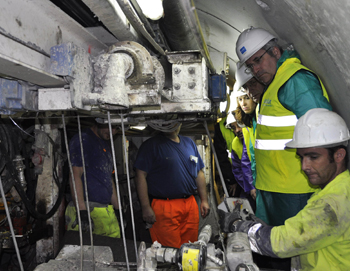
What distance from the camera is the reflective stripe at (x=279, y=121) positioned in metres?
1.83

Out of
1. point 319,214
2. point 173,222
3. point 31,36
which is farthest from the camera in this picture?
point 173,222

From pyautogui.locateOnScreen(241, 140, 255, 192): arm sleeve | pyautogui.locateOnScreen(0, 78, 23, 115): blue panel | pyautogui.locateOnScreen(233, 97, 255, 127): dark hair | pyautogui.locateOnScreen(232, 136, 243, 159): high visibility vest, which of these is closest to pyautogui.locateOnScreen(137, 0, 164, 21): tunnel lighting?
pyautogui.locateOnScreen(0, 78, 23, 115): blue panel

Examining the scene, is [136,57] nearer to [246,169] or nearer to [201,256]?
[201,256]

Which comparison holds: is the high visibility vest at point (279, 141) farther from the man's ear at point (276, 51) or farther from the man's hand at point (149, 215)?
the man's hand at point (149, 215)

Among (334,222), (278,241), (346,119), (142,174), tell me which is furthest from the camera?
(142,174)

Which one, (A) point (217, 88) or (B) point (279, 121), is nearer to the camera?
(B) point (279, 121)

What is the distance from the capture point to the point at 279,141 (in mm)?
1892

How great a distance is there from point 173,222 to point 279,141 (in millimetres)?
2146

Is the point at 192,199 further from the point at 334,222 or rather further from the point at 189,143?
the point at 334,222

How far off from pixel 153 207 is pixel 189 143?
1.08 m

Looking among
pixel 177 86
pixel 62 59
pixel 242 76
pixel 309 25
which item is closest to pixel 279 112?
pixel 309 25

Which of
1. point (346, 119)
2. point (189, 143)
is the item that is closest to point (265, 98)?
point (346, 119)

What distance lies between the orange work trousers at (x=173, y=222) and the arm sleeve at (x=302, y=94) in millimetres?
2287

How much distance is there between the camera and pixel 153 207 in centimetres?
372
